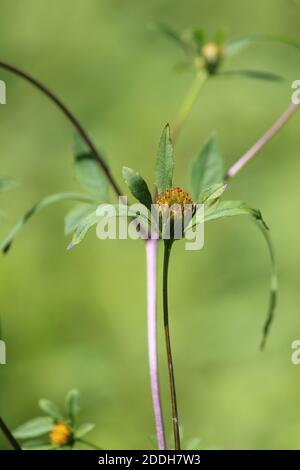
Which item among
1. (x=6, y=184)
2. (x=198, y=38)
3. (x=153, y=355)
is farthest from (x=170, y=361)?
(x=198, y=38)

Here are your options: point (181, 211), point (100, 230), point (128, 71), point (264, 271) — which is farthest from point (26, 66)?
point (181, 211)

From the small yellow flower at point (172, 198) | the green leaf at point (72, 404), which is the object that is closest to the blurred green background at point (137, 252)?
the green leaf at point (72, 404)

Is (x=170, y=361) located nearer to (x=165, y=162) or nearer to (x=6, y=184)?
(x=165, y=162)

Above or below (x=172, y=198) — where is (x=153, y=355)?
below

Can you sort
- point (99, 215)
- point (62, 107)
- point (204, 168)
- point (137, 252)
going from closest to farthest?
point (99, 215) → point (62, 107) → point (204, 168) → point (137, 252)

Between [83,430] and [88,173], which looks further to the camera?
[88,173]

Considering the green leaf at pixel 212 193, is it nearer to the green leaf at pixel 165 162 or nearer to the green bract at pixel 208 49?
the green leaf at pixel 165 162

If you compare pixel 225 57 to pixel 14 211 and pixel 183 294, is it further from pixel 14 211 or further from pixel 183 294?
pixel 14 211
